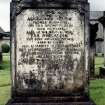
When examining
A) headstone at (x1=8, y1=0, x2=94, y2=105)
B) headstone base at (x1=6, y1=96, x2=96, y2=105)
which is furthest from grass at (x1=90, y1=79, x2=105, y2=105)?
headstone at (x1=8, y1=0, x2=94, y2=105)

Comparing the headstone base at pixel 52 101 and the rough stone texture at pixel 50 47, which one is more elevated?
the rough stone texture at pixel 50 47

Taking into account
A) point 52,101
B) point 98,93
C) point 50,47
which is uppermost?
point 50,47

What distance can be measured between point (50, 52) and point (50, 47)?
107 mm

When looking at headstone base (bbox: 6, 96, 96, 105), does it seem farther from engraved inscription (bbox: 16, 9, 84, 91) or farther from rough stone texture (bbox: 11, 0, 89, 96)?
engraved inscription (bbox: 16, 9, 84, 91)

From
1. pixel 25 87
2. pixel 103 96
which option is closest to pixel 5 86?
pixel 103 96

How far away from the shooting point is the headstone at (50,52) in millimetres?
8547

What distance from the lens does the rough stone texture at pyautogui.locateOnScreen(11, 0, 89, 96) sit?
855cm

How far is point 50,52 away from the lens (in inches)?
339

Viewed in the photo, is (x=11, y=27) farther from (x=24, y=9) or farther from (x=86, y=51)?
(x=86, y=51)

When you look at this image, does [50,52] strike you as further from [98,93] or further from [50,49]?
[98,93]

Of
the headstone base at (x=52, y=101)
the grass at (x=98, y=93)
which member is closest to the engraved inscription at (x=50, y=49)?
the headstone base at (x=52, y=101)

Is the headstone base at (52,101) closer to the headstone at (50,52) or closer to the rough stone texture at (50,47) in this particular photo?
the headstone at (50,52)

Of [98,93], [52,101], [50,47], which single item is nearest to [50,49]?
[50,47]

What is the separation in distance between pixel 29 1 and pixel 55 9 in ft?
1.92
